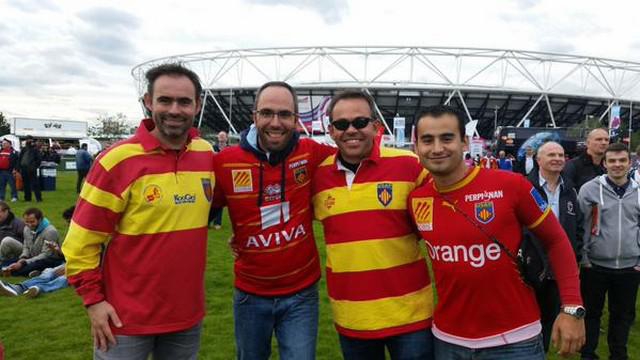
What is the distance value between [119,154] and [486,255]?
179cm

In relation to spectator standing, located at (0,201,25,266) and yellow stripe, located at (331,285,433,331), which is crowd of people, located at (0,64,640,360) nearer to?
yellow stripe, located at (331,285,433,331)

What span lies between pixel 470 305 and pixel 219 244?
730cm

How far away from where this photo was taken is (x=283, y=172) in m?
2.67

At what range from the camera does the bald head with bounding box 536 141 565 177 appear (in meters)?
4.03

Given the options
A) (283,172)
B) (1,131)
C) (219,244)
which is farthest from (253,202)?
(1,131)

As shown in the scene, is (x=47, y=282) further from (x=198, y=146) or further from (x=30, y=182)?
(x=30, y=182)

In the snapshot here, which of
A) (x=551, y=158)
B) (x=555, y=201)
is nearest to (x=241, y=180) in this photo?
(x=551, y=158)

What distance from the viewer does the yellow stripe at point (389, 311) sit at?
7.89 ft

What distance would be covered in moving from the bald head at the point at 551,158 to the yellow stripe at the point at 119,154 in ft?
10.7

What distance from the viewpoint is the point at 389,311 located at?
2404 mm

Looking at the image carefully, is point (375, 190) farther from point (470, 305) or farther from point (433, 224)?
point (470, 305)

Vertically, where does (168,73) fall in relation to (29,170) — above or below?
above

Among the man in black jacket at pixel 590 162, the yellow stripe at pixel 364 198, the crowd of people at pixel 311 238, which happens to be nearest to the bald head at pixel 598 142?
the man in black jacket at pixel 590 162

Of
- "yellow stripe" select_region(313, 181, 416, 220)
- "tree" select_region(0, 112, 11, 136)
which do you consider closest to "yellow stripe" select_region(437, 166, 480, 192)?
"yellow stripe" select_region(313, 181, 416, 220)
